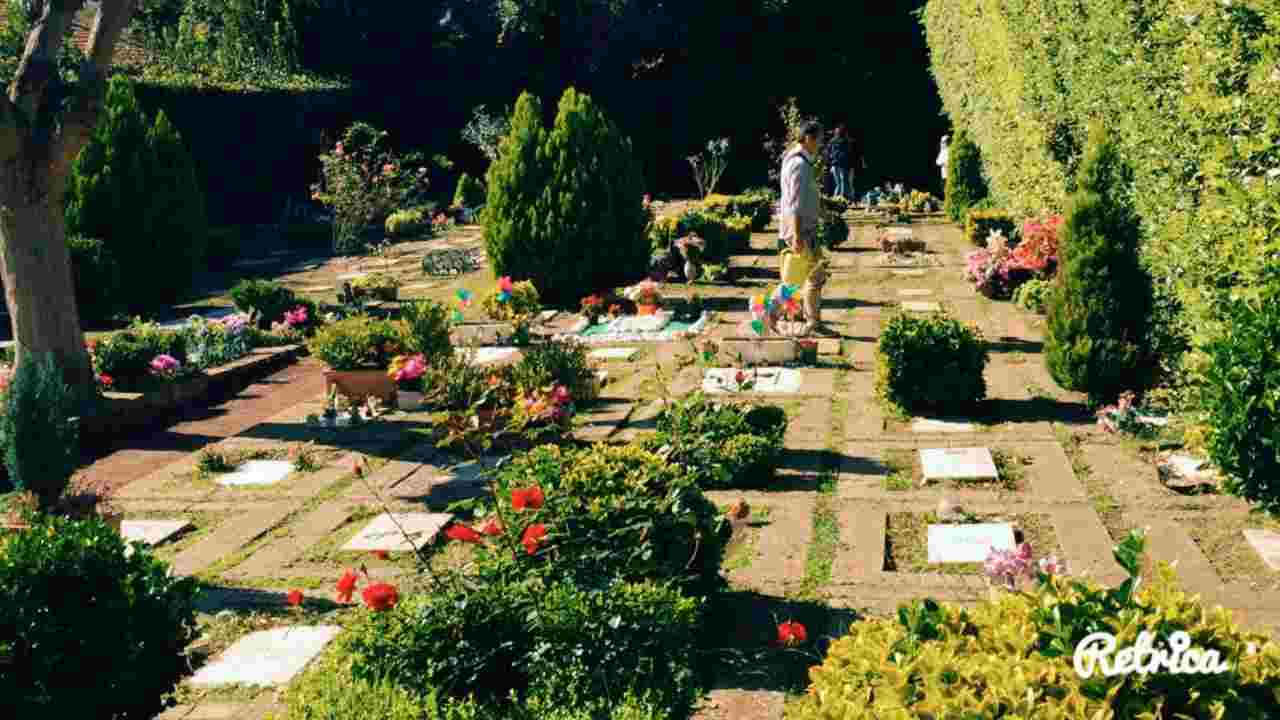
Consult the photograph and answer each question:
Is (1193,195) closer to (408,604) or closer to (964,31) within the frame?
(408,604)

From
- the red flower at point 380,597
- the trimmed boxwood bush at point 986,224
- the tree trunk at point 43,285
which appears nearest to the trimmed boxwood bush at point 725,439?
the red flower at point 380,597

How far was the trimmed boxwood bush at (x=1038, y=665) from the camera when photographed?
283 centimetres

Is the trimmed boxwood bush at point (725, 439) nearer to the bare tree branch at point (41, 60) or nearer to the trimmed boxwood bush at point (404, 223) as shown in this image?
the bare tree branch at point (41, 60)

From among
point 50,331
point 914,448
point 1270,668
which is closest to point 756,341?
point 914,448

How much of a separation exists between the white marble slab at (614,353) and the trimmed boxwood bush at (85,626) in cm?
760

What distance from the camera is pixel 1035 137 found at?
1373 centimetres

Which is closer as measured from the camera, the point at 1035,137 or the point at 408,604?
the point at 408,604

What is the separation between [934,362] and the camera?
9.38m

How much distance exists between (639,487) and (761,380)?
218 inches

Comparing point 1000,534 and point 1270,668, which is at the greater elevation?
point 1270,668

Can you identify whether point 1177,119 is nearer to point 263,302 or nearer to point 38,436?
point 38,436

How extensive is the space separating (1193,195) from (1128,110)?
5.34 ft

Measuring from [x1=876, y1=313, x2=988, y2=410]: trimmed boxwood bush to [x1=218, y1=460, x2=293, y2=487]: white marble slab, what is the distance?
14.6ft
